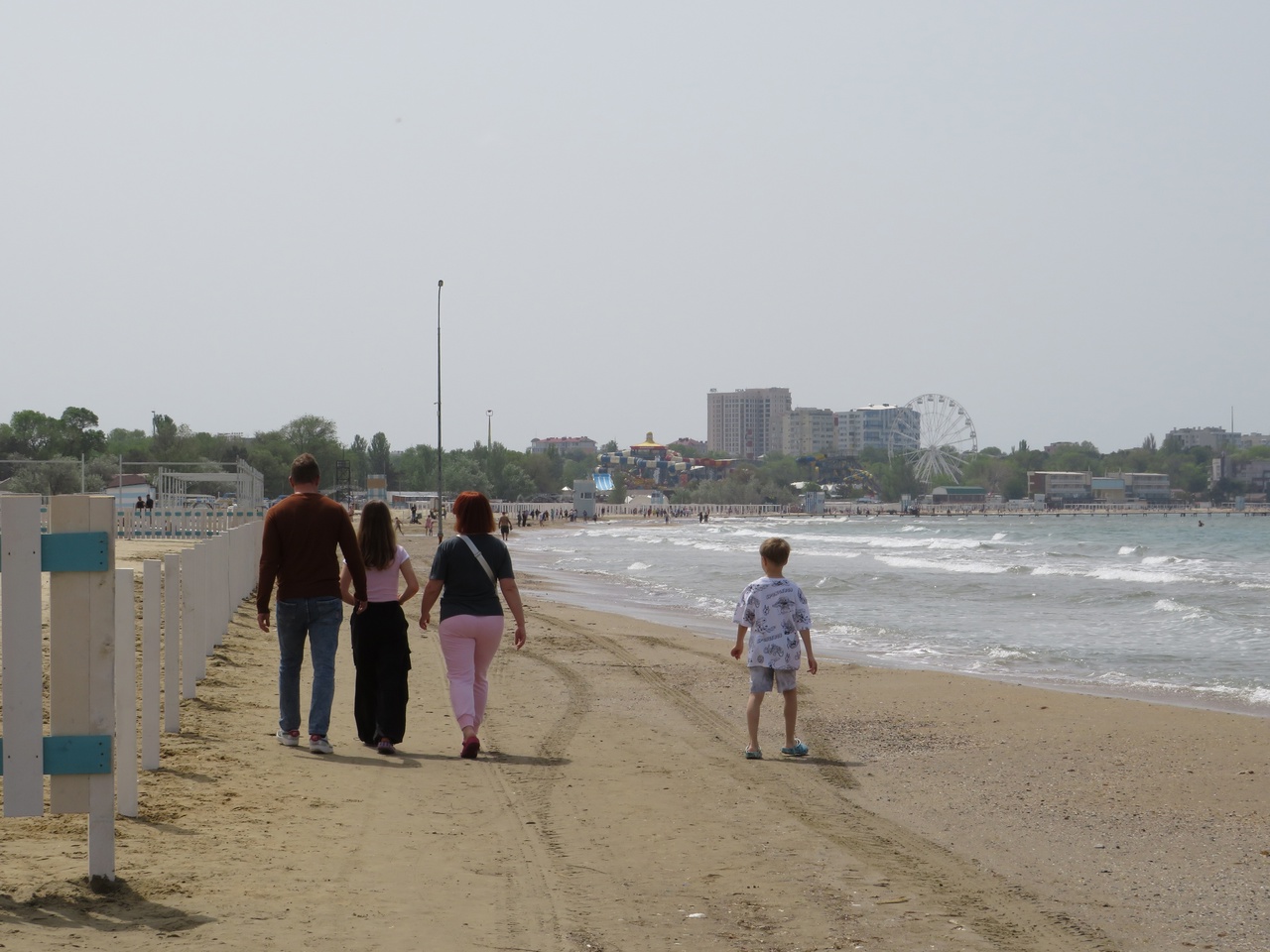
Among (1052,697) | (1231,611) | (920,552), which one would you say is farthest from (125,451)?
(1052,697)

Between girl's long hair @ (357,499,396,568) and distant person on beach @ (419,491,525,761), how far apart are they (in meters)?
0.32

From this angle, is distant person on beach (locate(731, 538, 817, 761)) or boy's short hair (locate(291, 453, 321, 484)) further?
distant person on beach (locate(731, 538, 817, 761))

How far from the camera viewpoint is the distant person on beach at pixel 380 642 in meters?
7.73

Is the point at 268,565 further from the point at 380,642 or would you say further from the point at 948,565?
the point at 948,565

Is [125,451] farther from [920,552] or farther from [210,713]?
[210,713]

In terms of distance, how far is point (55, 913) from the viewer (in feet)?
13.5

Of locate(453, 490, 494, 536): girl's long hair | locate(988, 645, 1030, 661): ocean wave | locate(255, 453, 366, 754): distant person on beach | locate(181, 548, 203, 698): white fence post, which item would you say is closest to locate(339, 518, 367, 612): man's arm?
locate(255, 453, 366, 754): distant person on beach

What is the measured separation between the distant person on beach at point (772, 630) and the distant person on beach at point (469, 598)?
1.54 m

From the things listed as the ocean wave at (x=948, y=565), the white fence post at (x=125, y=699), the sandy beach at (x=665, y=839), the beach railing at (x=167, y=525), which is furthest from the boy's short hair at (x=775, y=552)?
the ocean wave at (x=948, y=565)

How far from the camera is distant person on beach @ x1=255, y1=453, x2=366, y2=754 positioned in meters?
7.28

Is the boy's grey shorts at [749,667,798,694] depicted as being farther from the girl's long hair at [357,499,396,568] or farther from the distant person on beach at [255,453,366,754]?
the distant person on beach at [255,453,366,754]

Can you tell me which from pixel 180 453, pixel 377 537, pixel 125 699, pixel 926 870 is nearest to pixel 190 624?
pixel 377 537

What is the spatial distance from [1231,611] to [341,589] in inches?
870

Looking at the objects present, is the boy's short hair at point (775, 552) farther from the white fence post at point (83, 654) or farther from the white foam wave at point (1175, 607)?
the white foam wave at point (1175, 607)
